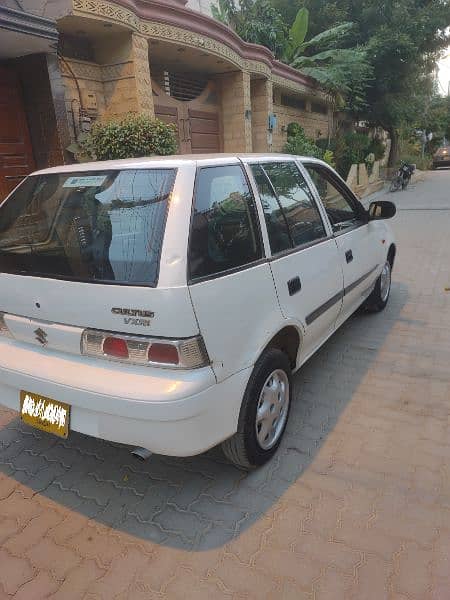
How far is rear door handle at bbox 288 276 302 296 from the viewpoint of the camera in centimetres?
255

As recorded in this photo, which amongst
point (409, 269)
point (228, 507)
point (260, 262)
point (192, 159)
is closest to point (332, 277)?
point (260, 262)

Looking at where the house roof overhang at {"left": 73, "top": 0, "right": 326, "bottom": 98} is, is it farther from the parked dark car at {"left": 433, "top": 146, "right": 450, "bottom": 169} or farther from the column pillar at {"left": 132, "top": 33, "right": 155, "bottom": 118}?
the parked dark car at {"left": 433, "top": 146, "right": 450, "bottom": 169}

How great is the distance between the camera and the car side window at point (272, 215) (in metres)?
2.50

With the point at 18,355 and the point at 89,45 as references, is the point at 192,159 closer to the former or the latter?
the point at 18,355

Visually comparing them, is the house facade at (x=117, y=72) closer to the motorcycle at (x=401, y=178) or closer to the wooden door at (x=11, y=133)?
the wooden door at (x=11, y=133)

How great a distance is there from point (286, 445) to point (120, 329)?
136cm

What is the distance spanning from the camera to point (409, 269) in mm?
6457

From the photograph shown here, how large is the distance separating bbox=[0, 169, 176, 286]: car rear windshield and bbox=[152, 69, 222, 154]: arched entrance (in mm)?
8087

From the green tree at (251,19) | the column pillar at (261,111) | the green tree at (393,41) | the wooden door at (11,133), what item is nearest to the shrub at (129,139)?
the wooden door at (11,133)

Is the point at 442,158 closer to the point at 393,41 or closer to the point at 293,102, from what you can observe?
the point at 393,41

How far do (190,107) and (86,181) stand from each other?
9.43 m

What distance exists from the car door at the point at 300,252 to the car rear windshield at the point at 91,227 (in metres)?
0.75

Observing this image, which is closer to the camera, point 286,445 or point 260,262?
point 260,262

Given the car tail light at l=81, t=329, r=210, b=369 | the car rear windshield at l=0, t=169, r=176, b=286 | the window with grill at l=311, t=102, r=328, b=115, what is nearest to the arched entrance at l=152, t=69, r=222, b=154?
the window with grill at l=311, t=102, r=328, b=115
